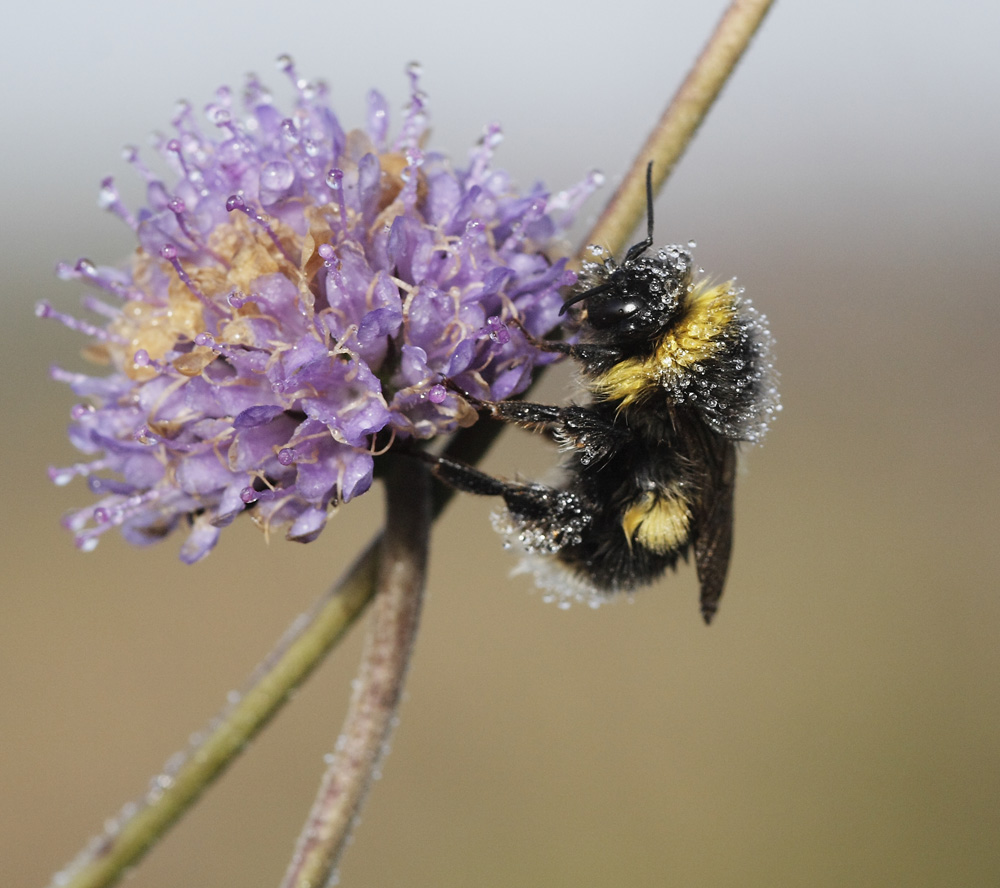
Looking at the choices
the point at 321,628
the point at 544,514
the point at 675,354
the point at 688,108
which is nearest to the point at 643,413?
the point at 675,354

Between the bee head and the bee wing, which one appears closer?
the bee head

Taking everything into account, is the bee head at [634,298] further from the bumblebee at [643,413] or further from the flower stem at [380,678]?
the flower stem at [380,678]

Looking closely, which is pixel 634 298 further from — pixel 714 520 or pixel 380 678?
pixel 380 678

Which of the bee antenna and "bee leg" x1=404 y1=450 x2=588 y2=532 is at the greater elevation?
the bee antenna

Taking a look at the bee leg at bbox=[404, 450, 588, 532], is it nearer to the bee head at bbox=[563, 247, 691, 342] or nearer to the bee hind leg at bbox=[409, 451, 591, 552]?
the bee hind leg at bbox=[409, 451, 591, 552]

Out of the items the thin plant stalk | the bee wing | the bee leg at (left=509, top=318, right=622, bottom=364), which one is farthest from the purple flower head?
the bee wing
